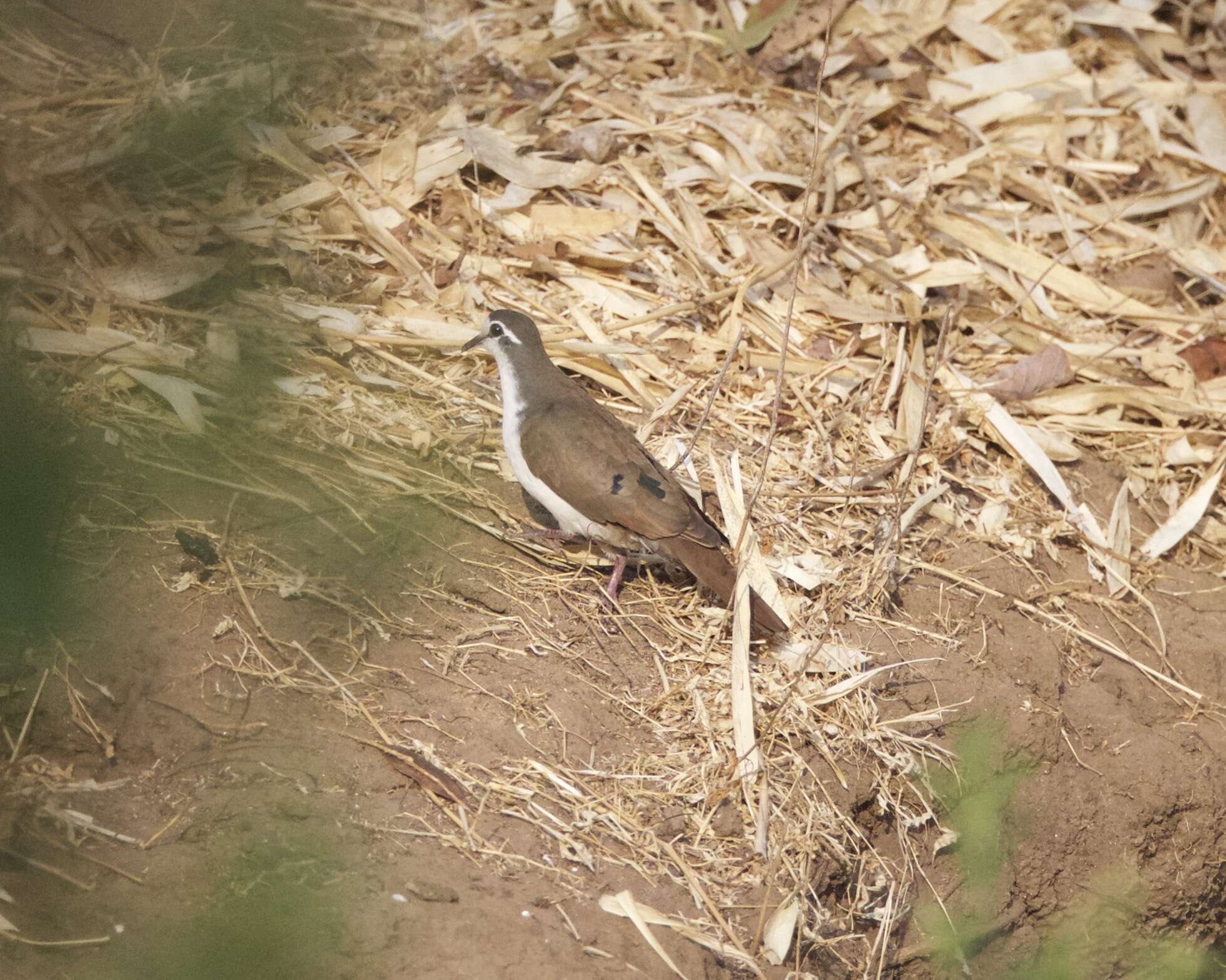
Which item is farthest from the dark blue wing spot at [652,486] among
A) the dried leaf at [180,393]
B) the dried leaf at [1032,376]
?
the dried leaf at [1032,376]

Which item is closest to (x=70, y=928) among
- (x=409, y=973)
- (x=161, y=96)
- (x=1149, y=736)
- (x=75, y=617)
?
(x=409, y=973)

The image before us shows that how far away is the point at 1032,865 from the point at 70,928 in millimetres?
3848

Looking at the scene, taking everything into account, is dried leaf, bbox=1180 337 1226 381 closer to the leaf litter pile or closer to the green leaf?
the leaf litter pile

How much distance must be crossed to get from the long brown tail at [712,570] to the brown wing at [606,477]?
40 mm

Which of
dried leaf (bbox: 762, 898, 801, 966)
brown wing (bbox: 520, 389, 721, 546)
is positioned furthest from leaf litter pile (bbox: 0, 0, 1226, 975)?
brown wing (bbox: 520, 389, 721, 546)

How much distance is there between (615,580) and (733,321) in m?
1.76

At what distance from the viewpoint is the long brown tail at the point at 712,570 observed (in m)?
4.86

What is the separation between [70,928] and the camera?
11.5 feet

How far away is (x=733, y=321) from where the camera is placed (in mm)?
6176

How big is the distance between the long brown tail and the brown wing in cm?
4

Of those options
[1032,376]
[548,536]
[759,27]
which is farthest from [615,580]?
[759,27]

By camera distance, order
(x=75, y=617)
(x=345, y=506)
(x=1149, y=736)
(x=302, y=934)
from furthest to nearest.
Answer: (x=1149, y=736) → (x=345, y=506) → (x=75, y=617) → (x=302, y=934)

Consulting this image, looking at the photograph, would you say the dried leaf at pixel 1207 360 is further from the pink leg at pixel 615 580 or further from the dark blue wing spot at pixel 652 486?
the pink leg at pixel 615 580

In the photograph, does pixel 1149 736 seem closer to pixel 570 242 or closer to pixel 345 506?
pixel 570 242
